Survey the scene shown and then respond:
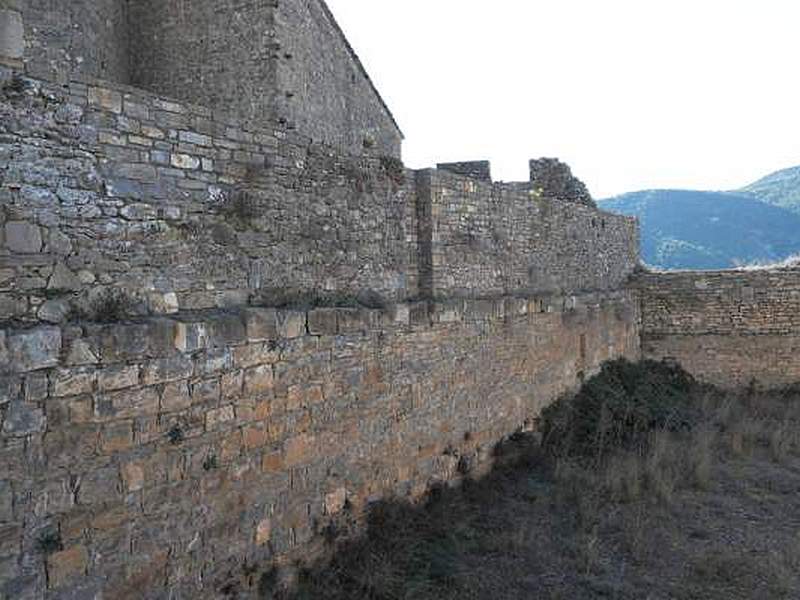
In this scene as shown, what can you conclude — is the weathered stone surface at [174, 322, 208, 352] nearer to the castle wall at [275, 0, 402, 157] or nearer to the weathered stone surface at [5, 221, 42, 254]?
the weathered stone surface at [5, 221, 42, 254]

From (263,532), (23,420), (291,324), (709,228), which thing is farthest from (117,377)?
(709,228)

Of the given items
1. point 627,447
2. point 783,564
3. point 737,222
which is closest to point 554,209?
point 627,447

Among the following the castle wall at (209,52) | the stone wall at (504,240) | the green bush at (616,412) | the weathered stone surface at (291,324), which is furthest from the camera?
the green bush at (616,412)

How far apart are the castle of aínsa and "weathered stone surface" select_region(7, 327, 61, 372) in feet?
0.04

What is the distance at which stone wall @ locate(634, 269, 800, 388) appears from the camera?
606 inches

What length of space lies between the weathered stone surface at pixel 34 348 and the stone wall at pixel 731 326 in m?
14.5

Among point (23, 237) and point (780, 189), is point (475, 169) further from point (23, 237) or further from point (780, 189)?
point (780, 189)

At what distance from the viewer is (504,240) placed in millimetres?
9906

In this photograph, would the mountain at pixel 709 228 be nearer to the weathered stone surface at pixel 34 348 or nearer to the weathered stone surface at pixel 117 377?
the weathered stone surface at pixel 117 377

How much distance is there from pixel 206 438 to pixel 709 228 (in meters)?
61.5

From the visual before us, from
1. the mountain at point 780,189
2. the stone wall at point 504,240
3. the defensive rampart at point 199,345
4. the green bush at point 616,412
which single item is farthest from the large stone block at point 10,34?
the mountain at point 780,189

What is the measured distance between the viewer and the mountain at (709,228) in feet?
174

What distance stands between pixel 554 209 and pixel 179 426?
875 centimetres

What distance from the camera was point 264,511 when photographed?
5.25 m
